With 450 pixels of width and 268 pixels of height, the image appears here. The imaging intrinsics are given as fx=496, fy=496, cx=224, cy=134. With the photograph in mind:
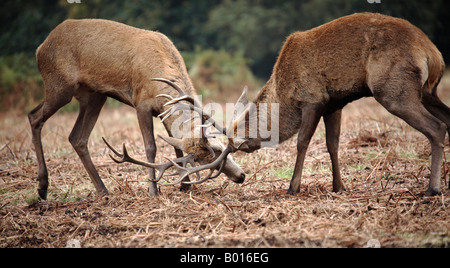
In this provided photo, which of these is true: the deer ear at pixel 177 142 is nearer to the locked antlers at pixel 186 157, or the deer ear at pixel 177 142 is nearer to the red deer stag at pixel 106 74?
the red deer stag at pixel 106 74

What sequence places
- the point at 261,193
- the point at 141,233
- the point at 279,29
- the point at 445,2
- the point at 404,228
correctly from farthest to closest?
1. the point at 279,29
2. the point at 445,2
3. the point at 261,193
4. the point at 141,233
5. the point at 404,228

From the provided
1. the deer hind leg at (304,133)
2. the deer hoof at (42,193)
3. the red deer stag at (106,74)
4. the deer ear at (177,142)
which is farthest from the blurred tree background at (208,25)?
the deer hind leg at (304,133)

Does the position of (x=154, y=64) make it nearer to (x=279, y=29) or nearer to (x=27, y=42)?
(x=27, y=42)

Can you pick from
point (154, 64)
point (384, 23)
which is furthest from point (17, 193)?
point (384, 23)

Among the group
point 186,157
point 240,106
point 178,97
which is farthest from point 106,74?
point 240,106

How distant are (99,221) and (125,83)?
1.95 metres

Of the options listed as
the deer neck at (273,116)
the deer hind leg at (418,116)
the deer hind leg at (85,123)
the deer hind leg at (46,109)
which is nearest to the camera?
the deer hind leg at (418,116)

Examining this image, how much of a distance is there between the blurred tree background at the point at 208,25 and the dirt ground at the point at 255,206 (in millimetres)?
8983

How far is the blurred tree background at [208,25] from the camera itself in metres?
17.7

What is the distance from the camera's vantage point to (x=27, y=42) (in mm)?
20719

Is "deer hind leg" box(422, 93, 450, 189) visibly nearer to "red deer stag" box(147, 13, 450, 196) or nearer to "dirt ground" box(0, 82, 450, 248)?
"red deer stag" box(147, 13, 450, 196)

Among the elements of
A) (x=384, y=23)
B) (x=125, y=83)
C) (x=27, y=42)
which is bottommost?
(x=27, y=42)

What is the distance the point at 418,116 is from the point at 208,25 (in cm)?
2187

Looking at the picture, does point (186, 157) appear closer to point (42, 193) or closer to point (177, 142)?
point (177, 142)
